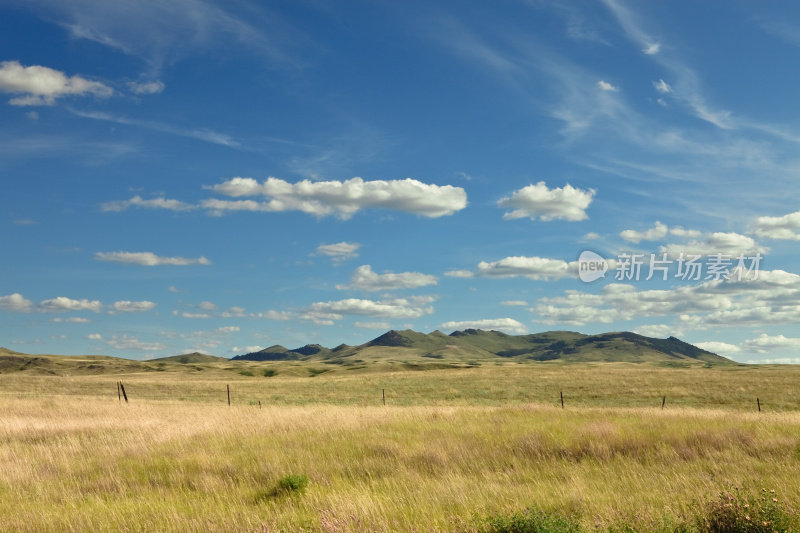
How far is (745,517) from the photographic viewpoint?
702 centimetres

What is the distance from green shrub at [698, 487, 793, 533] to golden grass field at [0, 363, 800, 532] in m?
0.34

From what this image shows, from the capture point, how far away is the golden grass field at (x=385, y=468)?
27.6 ft

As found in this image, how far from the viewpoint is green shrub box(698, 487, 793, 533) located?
6914 millimetres

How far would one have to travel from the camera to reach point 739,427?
16781mm

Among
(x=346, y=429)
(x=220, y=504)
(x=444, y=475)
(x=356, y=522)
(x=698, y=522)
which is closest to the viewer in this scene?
(x=698, y=522)

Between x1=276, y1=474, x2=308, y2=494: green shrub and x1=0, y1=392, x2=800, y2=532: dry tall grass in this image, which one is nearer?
x1=0, y1=392, x2=800, y2=532: dry tall grass

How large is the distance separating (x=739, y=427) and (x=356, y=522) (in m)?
13.7

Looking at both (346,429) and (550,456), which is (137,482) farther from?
(550,456)

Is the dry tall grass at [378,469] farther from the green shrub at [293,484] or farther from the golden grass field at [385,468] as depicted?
the green shrub at [293,484]

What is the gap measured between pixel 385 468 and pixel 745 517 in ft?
23.0

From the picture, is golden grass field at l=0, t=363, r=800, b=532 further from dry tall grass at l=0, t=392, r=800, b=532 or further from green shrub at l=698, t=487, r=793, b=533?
green shrub at l=698, t=487, r=793, b=533

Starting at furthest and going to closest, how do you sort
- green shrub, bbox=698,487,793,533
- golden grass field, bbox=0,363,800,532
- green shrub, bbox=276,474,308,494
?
green shrub, bbox=276,474,308,494 → golden grass field, bbox=0,363,800,532 → green shrub, bbox=698,487,793,533

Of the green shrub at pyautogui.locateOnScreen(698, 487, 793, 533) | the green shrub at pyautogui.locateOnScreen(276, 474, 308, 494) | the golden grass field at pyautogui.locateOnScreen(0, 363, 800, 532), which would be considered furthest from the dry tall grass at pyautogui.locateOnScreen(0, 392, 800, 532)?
the green shrub at pyautogui.locateOnScreen(698, 487, 793, 533)

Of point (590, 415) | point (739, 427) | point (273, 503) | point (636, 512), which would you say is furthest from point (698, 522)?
point (590, 415)
